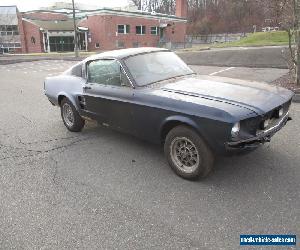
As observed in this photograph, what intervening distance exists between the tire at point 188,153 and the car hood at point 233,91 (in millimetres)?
544

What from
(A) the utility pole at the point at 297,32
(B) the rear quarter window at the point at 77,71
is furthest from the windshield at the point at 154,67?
(A) the utility pole at the point at 297,32

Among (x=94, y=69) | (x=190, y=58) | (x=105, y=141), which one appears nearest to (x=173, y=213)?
(x=105, y=141)

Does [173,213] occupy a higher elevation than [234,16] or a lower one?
lower

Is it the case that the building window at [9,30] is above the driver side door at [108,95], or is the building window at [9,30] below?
Answer: above

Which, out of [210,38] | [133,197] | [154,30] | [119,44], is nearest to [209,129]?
[133,197]

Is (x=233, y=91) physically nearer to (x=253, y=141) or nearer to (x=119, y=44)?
(x=253, y=141)

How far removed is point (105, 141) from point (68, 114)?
120 centimetres

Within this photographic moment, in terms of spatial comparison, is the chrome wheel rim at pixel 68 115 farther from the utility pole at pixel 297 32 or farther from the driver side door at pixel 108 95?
the utility pole at pixel 297 32

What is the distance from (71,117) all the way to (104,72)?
1.51m

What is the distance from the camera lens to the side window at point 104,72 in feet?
15.7

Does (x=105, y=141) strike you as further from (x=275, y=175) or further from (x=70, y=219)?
(x=275, y=175)

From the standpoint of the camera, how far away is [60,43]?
4881cm

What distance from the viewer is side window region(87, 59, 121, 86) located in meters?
4.79

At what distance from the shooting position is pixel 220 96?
12.7ft
